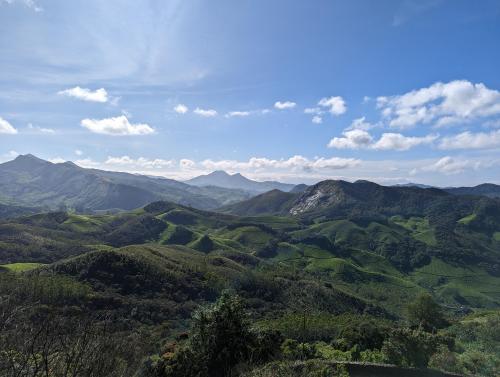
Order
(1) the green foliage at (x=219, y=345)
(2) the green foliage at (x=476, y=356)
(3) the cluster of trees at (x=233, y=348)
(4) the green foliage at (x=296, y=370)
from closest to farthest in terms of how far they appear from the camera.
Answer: (4) the green foliage at (x=296, y=370)
(2) the green foliage at (x=476, y=356)
(1) the green foliage at (x=219, y=345)
(3) the cluster of trees at (x=233, y=348)

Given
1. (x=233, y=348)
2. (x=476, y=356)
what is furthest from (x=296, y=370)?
(x=476, y=356)

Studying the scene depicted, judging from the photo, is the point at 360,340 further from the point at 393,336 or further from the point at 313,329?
the point at 313,329

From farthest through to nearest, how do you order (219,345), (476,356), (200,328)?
(200,328), (476,356), (219,345)

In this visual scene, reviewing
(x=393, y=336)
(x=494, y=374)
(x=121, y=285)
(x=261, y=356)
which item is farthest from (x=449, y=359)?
(x=121, y=285)

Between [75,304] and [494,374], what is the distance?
126m

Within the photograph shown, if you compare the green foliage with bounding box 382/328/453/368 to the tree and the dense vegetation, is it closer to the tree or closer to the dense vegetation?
the dense vegetation

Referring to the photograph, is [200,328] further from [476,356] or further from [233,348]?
[476,356]

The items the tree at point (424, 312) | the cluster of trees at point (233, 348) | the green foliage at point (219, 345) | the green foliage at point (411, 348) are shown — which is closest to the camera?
the green foliage at point (219, 345)

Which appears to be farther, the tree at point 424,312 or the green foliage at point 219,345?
the tree at point 424,312

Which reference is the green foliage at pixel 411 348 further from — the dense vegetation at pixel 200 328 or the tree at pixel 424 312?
the tree at pixel 424 312

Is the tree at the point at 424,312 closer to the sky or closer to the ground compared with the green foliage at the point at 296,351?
closer to the ground

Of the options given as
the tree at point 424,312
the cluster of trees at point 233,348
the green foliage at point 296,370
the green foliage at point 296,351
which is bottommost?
the tree at point 424,312

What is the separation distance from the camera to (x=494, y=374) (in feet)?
142

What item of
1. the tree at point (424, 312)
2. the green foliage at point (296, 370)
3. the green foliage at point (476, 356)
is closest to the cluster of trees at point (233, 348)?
the green foliage at point (476, 356)
